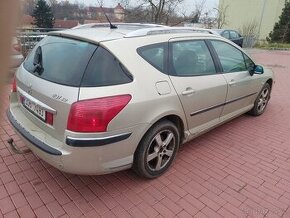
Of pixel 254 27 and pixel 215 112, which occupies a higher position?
pixel 254 27

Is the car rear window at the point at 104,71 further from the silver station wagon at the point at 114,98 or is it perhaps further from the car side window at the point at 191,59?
the car side window at the point at 191,59

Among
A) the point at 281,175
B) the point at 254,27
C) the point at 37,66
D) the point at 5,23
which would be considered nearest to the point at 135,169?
the point at 37,66

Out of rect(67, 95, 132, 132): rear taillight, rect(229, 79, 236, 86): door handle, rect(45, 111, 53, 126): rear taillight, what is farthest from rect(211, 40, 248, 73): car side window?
rect(45, 111, 53, 126): rear taillight

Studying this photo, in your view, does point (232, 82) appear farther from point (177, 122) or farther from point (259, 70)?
point (177, 122)

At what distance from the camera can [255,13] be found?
Answer: 31.8m

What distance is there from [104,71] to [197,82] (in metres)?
1.25

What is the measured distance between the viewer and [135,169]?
290 cm

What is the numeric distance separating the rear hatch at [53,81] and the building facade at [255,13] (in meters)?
30.8

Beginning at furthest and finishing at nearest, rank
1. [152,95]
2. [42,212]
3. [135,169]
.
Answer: [135,169] < [152,95] < [42,212]

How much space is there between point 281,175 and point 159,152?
1.53m

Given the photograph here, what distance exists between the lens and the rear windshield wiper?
8.94ft

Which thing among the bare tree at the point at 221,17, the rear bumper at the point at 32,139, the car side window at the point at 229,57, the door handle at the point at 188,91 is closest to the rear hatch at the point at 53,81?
the rear bumper at the point at 32,139

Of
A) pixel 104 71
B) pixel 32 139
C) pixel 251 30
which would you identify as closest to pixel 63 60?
pixel 104 71

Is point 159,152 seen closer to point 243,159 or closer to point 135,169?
point 135,169
